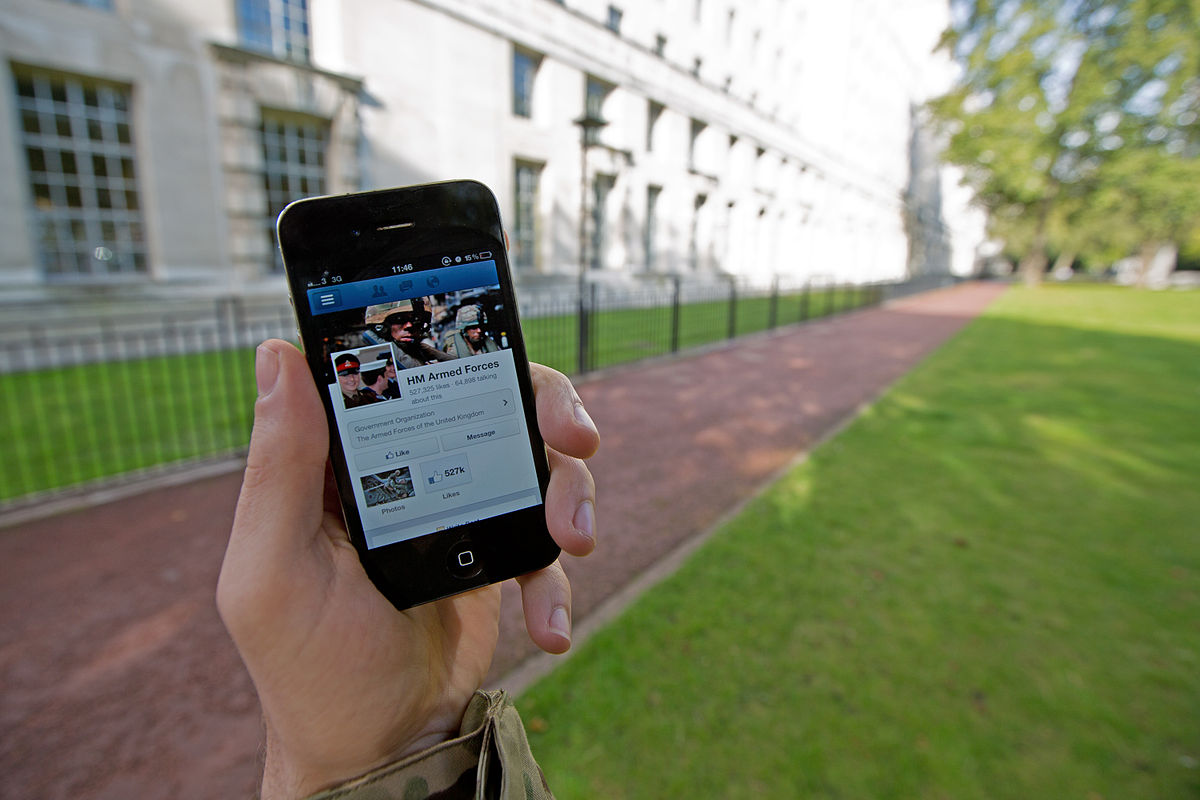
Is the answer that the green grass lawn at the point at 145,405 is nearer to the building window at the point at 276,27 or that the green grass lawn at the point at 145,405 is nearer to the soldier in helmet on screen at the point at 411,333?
the soldier in helmet on screen at the point at 411,333

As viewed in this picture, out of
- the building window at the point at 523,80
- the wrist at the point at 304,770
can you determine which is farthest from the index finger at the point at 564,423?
the building window at the point at 523,80

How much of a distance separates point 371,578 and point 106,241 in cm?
1475

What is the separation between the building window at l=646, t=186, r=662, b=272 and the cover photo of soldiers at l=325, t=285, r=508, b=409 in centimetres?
2654

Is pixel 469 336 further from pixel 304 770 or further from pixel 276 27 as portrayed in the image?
pixel 276 27

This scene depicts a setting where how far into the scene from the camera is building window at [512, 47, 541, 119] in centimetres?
2000

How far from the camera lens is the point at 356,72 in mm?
14641

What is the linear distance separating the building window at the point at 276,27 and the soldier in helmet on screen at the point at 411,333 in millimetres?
15010

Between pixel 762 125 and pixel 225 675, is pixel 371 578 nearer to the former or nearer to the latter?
pixel 225 675

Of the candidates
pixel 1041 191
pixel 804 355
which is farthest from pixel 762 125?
pixel 804 355

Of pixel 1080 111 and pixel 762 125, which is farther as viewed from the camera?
pixel 1080 111

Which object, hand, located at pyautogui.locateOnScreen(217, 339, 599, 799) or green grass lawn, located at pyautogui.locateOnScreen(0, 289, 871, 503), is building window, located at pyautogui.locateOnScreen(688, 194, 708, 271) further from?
hand, located at pyautogui.locateOnScreen(217, 339, 599, 799)

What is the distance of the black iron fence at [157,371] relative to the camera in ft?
20.5

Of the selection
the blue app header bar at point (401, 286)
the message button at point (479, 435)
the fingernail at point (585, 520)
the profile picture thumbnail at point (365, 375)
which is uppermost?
the blue app header bar at point (401, 286)

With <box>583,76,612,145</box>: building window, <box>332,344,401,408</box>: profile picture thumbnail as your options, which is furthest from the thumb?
<box>583,76,612,145</box>: building window
